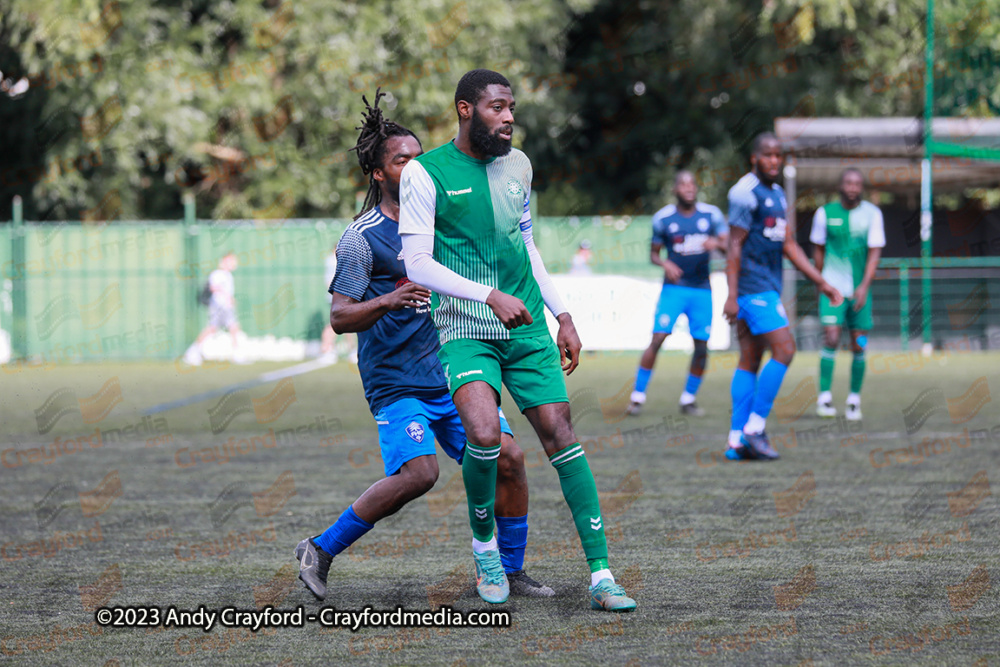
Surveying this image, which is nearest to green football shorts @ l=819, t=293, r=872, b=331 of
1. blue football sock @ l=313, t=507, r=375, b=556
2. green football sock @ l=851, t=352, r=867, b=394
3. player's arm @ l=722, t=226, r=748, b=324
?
green football sock @ l=851, t=352, r=867, b=394

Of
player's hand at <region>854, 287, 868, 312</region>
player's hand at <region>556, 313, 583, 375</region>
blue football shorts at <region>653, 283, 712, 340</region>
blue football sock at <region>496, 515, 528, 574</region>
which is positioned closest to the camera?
player's hand at <region>556, 313, 583, 375</region>

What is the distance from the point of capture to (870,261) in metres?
11.4

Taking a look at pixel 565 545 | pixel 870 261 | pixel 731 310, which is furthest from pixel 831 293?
pixel 565 545

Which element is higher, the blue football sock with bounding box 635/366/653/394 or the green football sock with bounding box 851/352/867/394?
the green football sock with bounding box 851/352/867/394

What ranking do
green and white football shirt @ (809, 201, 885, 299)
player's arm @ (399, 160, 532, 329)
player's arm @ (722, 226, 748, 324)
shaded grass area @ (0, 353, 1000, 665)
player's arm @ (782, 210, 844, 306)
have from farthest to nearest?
green and white football shirt @ (809, 201, 885, 299) < player's arm @ (782, 210, 844, 306) < player's arm @ (722, 226, 748, 324) < player's arm @ (399, 160, 532, 329) < shaded grass area @ (0, 353, 1000, 665)

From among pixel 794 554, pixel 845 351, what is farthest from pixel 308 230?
pixel 794 554

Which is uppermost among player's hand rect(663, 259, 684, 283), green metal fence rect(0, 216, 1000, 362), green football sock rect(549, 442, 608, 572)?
green football sock rect(549, 442, 608, 572)

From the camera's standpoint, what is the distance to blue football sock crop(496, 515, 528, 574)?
5230mm

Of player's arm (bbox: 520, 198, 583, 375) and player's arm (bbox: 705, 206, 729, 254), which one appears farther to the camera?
player's arm (bbox: 705, 206, 729, 254)

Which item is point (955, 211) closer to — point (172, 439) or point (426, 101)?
point (426, 101)

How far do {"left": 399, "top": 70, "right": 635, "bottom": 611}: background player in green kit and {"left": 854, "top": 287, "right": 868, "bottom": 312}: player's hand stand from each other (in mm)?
7053

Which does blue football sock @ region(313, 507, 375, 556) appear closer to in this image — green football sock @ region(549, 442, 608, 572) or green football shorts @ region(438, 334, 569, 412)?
green football shorts @ region(438, 334, 569, 412)

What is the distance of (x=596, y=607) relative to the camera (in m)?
4.79

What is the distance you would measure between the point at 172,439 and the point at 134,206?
19.2m
